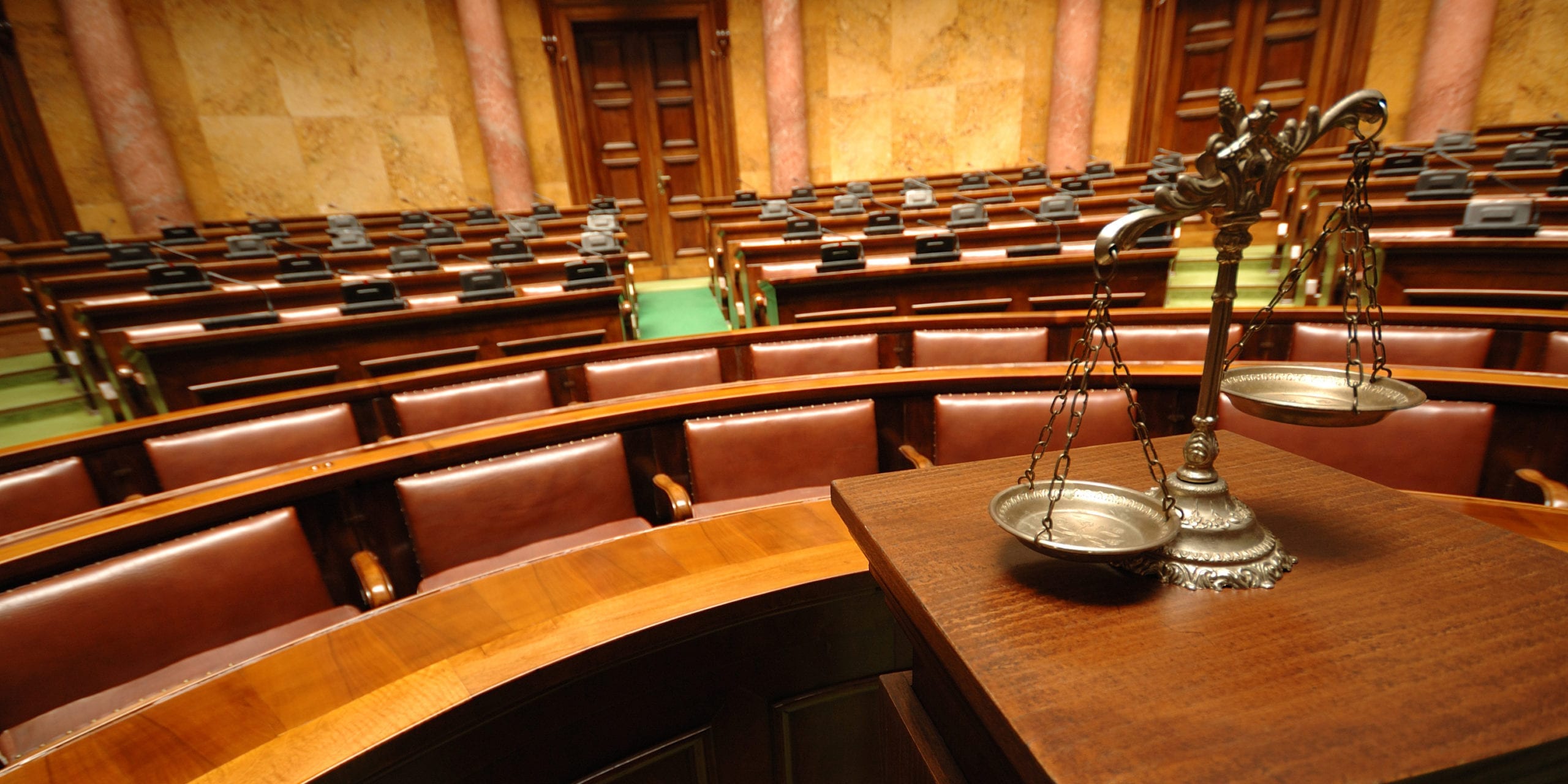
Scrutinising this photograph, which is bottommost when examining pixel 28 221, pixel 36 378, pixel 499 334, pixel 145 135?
pixel 36 378

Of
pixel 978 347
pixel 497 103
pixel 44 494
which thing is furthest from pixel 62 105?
pixel 978 347

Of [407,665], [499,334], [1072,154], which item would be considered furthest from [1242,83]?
[407,665]

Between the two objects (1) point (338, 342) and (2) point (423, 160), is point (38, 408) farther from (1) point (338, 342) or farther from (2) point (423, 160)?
(2) point (423, 160)

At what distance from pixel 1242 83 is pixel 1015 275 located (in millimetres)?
6539

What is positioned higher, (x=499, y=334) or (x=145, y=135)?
(x=145, y=135)

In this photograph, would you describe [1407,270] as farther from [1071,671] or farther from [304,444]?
[304,444]

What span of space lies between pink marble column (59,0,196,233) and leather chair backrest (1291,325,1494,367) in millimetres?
8280

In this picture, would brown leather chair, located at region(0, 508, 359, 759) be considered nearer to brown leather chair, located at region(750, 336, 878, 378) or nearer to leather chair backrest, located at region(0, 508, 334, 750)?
leather chair backrest, located at region(0, 508, 334, 750)

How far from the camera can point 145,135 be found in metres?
5.72

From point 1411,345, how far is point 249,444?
331cm

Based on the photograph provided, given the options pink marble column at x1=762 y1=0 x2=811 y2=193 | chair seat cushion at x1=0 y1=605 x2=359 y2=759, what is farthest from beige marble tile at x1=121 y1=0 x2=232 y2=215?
chair seat cushion at x1=0 y1=605 x2=359 y2=759

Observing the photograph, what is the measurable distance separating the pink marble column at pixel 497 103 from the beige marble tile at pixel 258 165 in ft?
6.72

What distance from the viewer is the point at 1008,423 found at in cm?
161

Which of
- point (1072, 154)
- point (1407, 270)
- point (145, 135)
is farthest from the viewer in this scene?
point (1072, 154)
